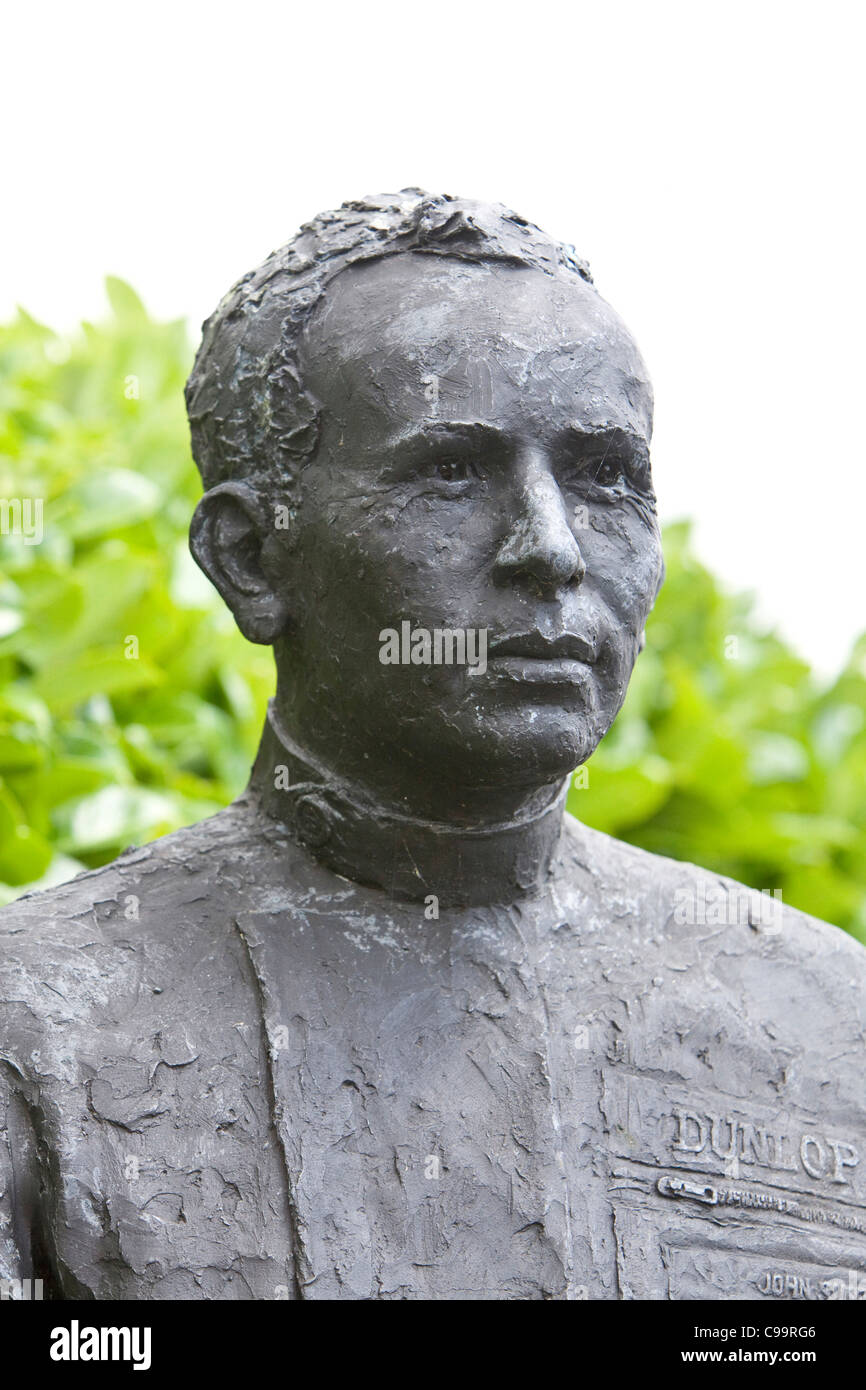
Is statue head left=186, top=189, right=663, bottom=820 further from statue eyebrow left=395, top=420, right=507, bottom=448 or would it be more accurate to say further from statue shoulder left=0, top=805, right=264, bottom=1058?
statue shoulder left=0, top=805, right=264, bottom=1058

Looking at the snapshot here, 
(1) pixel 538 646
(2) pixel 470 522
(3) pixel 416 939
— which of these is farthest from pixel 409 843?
(2) pixel 470 522

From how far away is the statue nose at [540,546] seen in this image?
3.33 metres

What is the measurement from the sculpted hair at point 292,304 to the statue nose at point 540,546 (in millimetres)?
444

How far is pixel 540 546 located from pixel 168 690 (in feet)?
11.5

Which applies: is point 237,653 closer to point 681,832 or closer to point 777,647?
point 681,832

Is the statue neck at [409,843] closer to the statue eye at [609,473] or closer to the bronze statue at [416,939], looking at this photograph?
the bronze statue at [416,939]

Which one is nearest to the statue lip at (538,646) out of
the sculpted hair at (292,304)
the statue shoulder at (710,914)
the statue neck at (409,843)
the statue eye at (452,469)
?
the statue eye at (452,469)

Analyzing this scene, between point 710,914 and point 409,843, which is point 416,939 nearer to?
point 409,843

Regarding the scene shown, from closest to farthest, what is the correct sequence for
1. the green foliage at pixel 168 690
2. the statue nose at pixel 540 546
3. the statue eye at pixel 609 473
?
the statue nose at pixel 540 546, the statue eye at pixel 609 473, the green foliage at pixel 168 690

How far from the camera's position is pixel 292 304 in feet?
12.0

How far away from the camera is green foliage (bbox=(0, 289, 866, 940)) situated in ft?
19.6

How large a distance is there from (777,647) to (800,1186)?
510 centimetres
